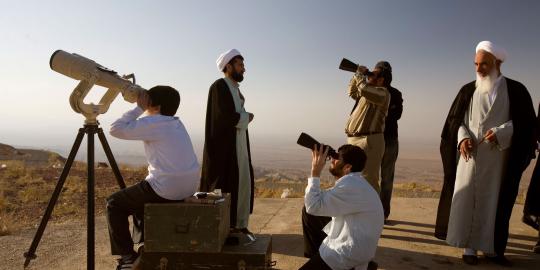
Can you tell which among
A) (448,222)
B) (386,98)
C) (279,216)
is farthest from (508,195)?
(279,216)

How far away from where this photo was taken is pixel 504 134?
177 inches

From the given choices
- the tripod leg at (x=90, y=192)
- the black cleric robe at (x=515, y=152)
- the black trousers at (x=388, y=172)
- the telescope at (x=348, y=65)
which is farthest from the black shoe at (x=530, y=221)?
the tripod leg at (x=90, y=192)

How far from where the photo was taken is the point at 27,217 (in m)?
7.80

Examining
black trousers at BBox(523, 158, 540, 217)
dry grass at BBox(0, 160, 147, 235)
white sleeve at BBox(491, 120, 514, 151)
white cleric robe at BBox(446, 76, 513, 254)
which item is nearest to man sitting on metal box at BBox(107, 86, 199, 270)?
white cleric robe at BBox(446, 76, 513, 254)

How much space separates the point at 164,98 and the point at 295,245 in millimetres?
2358

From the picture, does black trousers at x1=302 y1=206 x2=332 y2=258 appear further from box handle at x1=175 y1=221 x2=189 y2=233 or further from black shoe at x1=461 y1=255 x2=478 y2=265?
black shoe at x1=461 y1=255 x2=478 y2=265

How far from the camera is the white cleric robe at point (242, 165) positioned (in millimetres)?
4797

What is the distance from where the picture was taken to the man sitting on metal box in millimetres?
3473

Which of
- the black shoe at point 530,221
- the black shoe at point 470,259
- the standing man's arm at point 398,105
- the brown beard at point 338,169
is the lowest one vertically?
the black shoe at point 470,259

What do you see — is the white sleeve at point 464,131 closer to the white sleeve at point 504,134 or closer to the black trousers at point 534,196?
the white sleeve at point 504,134

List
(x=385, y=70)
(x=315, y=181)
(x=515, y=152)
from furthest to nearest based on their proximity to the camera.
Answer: (x=385, y=70)
(x=515, y=152)
(x=315, y=181)

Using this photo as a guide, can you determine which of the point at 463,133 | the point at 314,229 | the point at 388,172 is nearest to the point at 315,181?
the point at 314,229

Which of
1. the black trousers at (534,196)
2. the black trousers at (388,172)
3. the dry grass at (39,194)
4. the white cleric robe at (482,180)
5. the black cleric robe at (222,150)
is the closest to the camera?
the white cleric robe at (482,180)

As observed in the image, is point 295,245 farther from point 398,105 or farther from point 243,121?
point 398,105
